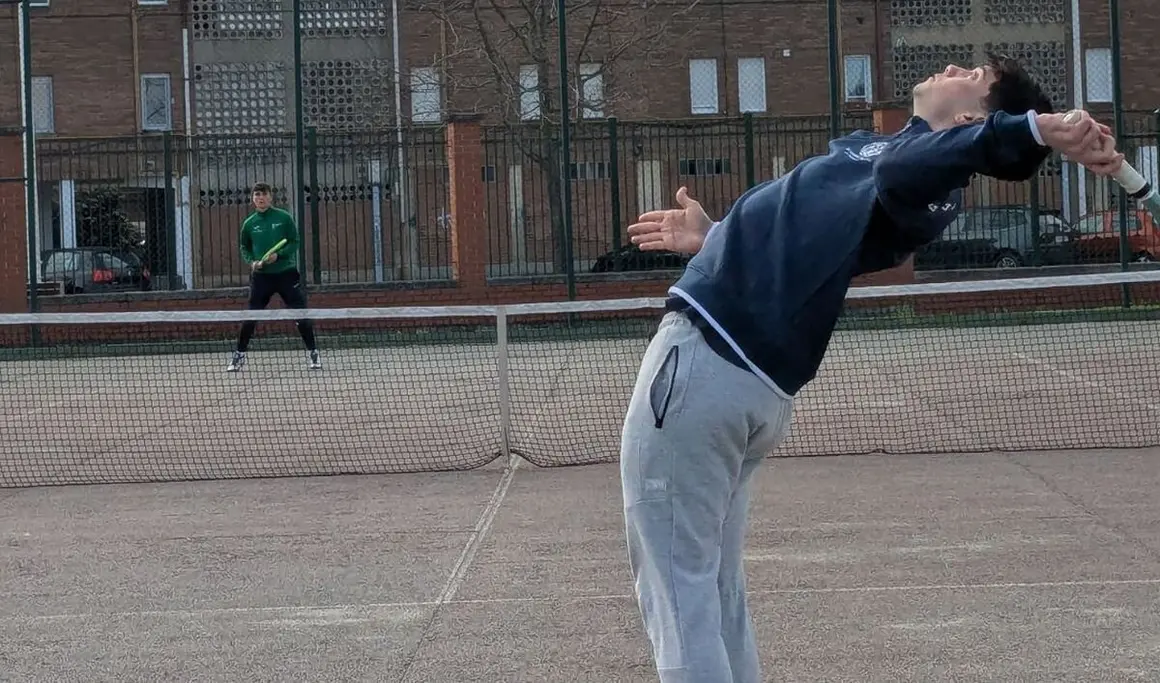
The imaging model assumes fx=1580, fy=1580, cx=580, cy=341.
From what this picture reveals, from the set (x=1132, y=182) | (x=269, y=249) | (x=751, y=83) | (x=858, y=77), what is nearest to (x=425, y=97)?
(x=751, y=83)

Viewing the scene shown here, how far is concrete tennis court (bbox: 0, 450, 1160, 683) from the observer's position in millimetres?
5332

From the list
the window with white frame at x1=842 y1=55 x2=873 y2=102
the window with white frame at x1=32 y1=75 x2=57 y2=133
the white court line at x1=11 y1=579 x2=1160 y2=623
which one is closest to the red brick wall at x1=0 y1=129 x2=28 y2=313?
the white court line at x1=11 y1=579 x2=1160 y2=623

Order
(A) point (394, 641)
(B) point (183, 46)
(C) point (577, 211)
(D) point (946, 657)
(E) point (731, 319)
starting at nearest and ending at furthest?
1. (E) point (731, 319)
2. (D) point (946, 657)
3. (A) point (394, 641)
4. (C) point (577, 211)
5. (B) point (183, 46)

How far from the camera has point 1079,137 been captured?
9.50ft

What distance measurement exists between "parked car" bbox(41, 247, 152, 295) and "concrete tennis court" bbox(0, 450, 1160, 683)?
537 inches

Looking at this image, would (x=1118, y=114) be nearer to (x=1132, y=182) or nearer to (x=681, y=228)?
(x=681, y=228)

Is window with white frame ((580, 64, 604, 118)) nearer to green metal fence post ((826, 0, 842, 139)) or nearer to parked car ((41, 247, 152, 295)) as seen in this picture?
green metal fence post ((826, 0, 842, 139))

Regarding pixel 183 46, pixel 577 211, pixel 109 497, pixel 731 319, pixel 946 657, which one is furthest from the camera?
pixel 183 46

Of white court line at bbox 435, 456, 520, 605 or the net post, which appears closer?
white court line at bbox 435, 456, 520, 605

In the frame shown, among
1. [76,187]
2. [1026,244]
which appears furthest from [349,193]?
[1026,244]

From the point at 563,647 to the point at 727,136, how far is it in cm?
1775

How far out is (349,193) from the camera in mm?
22875

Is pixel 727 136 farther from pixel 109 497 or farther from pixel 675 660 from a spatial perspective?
pixel 675 660

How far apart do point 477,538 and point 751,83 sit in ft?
116
